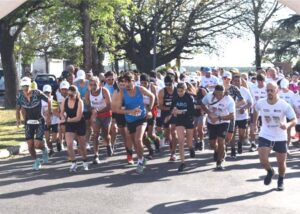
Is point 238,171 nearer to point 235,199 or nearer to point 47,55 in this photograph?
point 235,199

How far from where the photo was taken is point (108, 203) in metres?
8.18

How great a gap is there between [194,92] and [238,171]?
2.85m

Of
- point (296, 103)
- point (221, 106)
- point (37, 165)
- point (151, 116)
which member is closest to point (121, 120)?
point (151, 116)

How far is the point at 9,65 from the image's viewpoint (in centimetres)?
2586

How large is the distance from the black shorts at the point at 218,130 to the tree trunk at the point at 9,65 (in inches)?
601

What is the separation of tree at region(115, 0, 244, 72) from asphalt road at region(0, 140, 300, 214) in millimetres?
27500

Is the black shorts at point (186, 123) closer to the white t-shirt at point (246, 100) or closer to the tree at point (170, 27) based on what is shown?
the white t-shirt at point (246, 100)

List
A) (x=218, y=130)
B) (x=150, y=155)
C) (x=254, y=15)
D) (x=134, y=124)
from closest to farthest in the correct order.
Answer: (x=134, y=124) < (x=218, y=130) < (x=150, y=155) < (x=254, y=15)

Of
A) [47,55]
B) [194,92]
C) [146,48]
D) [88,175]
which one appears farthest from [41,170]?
[47,55]

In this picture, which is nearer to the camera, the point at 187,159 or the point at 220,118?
the point at 220,118

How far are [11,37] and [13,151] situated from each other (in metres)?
12.2

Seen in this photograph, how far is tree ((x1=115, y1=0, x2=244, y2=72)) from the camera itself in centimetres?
3966

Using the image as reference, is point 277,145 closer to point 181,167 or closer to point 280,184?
point 280,184

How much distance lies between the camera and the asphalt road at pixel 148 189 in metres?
7.95
